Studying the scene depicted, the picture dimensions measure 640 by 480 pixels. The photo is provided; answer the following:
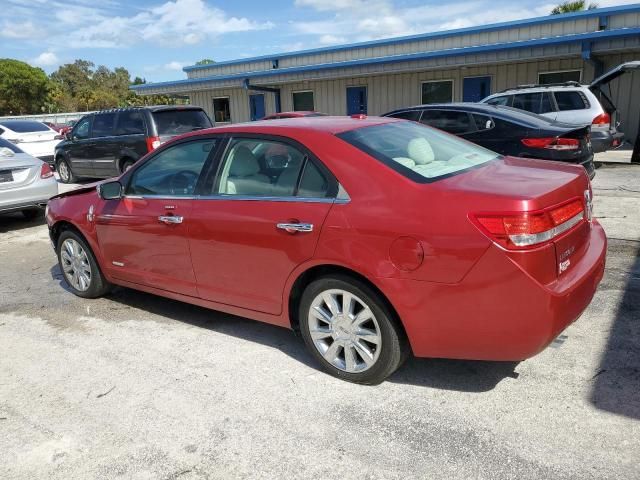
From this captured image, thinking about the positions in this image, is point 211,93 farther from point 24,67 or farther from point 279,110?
point 24,67

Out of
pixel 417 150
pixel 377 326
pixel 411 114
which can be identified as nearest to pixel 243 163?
pixel 417 150

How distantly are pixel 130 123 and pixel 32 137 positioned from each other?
5.39 m

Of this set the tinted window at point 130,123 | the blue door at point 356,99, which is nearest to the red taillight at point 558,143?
the tinted window at point 130,123

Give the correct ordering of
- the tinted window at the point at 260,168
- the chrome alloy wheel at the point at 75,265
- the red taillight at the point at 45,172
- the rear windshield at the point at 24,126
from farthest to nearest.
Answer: the rear windshield at the point at 24,126 → the red taillight at the point at 45,172 → the chrome alloy wheel at the point at 75,265 → the tinted window at the point at 260,168

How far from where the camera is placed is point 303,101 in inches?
904

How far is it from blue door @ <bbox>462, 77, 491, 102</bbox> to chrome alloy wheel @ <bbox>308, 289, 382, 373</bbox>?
1637cm

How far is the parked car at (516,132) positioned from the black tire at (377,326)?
15.7 ft

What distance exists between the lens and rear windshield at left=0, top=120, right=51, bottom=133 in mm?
14625

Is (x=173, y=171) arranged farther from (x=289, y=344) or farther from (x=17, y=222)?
(x=17, y=222)

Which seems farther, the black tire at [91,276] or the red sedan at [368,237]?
the black tire at [91,276]

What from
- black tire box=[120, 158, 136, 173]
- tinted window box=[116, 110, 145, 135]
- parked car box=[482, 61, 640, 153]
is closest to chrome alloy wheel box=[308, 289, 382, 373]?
tinted window box=[116, 110, 145, 135]

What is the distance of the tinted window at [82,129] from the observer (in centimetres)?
1230

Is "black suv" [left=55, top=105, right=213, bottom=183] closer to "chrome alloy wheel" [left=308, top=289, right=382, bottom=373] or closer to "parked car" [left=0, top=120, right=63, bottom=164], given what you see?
"parked car" [left=0, top=120, right=63, bottom=164]

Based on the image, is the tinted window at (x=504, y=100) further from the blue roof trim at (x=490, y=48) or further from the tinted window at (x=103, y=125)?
the tinted window at (x=103, y=125)
